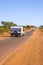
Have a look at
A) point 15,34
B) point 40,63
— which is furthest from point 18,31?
point 40,63

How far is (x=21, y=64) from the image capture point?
481 inches

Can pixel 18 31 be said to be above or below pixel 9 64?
below

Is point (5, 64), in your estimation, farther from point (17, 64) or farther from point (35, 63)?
A: point (35, 63)

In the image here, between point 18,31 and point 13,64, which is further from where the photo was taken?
point 18,31

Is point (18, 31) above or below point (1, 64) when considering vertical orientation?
below

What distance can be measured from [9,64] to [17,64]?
1.36 ft

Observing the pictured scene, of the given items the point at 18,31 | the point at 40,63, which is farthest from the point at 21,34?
the point at 40,63

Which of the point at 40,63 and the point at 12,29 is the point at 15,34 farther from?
the point at 40,63

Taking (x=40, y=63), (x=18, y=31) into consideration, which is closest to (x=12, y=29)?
(x=18, y=31)

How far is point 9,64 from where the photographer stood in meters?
12.1

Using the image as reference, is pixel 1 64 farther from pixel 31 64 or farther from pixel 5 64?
pixel 31 64

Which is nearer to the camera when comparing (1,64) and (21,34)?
(1,64)

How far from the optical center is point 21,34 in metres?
50.3

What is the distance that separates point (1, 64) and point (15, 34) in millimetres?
36933
